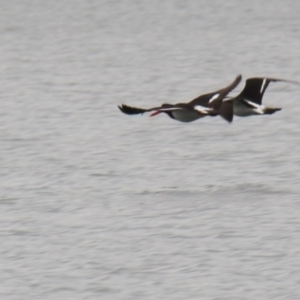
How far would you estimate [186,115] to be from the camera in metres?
8.95

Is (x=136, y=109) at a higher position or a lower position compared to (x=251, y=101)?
higher

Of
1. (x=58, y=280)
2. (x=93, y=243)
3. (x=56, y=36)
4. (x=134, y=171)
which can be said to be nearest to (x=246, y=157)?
(x=134, y=171)

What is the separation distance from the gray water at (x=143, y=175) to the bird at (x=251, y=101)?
95 cm

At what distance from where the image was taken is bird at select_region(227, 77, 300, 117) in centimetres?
897

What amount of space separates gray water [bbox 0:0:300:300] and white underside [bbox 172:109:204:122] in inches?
35.3

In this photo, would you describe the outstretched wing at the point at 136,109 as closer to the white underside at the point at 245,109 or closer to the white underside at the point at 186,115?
the white underside at the point at 186,115

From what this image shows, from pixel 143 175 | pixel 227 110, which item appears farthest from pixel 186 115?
pixel 143 175

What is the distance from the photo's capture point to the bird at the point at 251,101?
353 inches

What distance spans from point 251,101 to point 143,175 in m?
1.84

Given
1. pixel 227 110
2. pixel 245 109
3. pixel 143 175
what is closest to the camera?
pixel 227 110

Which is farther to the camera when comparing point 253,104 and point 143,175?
point 143,175

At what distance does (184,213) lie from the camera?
945cm

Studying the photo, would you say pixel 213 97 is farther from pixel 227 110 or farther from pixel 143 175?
pixel 143 175

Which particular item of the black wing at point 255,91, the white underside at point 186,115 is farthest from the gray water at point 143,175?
the black wing at point 255,91
